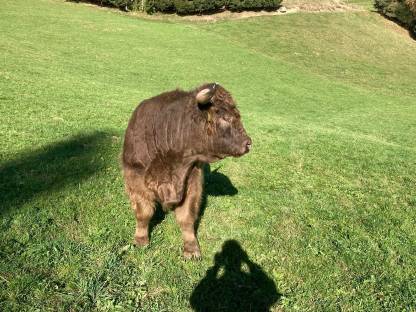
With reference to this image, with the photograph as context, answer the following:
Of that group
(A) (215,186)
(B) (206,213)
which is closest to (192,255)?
(B) (206,213)

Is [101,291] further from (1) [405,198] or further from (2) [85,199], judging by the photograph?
(1) [405,198]

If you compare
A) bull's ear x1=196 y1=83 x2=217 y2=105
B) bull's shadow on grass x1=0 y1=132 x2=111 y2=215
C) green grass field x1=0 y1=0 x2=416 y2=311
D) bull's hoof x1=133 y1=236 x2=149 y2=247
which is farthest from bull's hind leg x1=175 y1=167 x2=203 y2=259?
bull's shadow on grass x1=0 y1=132 x2=111 y2=215

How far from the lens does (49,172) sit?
22.9 ft

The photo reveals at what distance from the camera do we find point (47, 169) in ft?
23.2

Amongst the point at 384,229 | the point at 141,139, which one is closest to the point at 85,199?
the point at 141,139

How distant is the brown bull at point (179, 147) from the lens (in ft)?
14.6

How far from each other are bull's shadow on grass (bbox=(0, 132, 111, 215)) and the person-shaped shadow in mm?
2862

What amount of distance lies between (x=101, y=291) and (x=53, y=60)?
19272 mm

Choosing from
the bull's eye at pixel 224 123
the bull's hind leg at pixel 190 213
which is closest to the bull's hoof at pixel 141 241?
the bull's hind leg at pixel 190 213

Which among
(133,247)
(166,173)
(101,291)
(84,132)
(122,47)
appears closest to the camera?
(101,291)

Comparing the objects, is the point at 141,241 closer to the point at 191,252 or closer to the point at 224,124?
the point at 191,252

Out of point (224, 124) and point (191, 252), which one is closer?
point (224, 124)

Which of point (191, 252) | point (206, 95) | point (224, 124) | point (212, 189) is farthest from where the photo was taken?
point (212, 189)

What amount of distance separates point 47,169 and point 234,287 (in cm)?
397
